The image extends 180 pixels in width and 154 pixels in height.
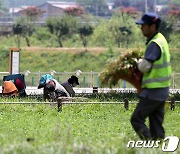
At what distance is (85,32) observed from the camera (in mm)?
64875

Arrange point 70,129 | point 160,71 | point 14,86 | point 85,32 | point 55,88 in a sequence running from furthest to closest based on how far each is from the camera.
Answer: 1. point 85,32
2. point 14,86
3. point 55,88
4. point 70,129
5. point 160,71

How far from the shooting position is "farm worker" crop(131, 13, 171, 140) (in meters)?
10.3

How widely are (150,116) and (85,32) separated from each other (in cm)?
5439

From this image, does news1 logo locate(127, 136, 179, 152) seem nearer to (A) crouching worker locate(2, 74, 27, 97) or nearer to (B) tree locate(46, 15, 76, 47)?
(A) crouching worker locate(2, 74, 27, 97)

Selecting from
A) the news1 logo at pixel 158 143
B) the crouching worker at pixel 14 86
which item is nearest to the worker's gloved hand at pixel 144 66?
the news1 logo at pixel 158 143

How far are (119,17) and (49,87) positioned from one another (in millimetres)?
48024

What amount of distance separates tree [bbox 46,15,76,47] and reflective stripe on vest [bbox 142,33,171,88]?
173 ft

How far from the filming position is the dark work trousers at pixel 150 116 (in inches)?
→ 410

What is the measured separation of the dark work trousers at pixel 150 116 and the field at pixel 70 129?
0.76 ft

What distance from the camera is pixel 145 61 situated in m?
10.2

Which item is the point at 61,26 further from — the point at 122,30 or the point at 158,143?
the point at 158,143

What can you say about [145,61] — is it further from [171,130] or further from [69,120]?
[69,120]

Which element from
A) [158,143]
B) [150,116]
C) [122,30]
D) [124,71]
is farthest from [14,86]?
[122,30]

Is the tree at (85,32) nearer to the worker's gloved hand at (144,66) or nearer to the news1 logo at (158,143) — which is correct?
the worker's gloved hand at (144,66)
